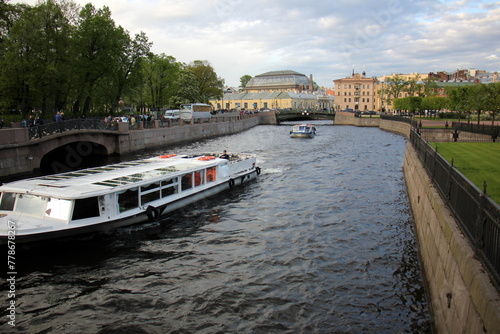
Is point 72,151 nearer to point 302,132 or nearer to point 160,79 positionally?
point 302,132

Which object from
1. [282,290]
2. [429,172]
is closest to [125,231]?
[282,290]

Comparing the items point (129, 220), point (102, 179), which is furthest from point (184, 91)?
point (129, 220)

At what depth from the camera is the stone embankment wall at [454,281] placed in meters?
6.20

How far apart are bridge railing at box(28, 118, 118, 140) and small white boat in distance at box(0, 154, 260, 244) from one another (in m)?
11.7

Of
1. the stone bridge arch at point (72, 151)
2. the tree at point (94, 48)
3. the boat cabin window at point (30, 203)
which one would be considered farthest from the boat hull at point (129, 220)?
the tree at point (94, 48)

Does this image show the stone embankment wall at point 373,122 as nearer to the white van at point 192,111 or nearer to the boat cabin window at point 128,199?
the white van at point 192,111

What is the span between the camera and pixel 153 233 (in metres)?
17.7

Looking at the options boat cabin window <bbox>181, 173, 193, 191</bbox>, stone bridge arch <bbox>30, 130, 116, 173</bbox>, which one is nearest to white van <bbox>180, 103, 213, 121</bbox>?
stone bridge arch <bbox>30, 130, 116, 173</bbox>

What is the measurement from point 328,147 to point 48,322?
142 ft

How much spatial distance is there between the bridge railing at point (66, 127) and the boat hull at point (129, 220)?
1533 centimetres

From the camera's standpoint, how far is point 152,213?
1845 cm

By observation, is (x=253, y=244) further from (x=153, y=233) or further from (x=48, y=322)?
(x=48, y=322)

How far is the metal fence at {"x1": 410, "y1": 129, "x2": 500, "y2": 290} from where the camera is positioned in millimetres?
6789

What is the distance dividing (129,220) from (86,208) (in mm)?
2027
